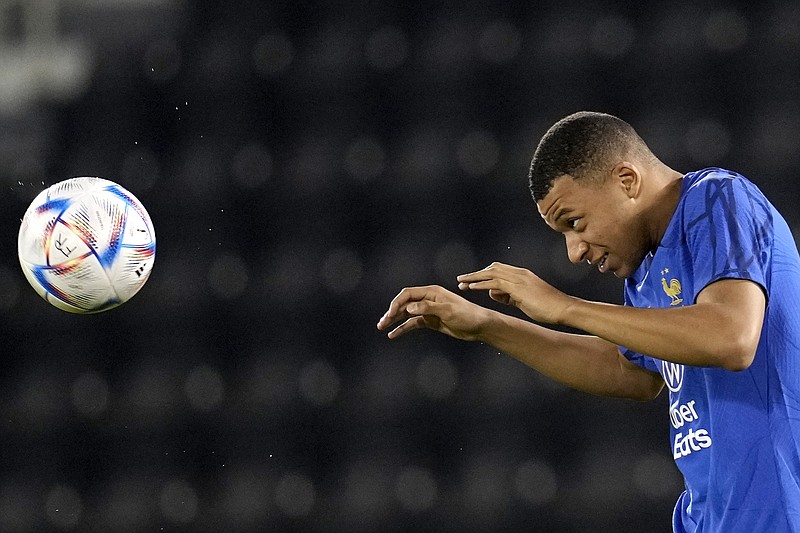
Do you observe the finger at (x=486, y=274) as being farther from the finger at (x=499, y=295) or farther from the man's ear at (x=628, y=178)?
the man's ear at (x=628, y=178)

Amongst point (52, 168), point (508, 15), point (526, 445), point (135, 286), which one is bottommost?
point (526, 445)

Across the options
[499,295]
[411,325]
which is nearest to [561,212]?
[499,295]

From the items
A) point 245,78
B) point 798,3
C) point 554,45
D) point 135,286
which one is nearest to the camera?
point 135,286

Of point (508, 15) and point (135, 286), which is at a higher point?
point (508, 15)

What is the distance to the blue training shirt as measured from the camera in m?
1.78

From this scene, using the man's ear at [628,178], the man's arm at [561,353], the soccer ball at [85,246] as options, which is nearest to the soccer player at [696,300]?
the man's ear at [628,178]

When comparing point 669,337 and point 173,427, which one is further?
point 173,427

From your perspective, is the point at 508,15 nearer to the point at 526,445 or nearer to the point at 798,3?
the point at 798,3

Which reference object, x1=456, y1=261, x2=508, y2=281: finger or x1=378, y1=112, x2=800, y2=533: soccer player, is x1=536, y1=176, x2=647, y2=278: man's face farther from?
x1=456, y1=261, x2=508, y2=281: finger

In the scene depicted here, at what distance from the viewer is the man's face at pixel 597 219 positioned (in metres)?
1.99

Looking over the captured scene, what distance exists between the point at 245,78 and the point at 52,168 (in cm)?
91

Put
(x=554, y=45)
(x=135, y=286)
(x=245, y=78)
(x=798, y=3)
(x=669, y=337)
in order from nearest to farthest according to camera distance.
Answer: (x=669, y=337), (x=135, y=286), (x=798, y=3), (x=554, y=45), (x=245, y=78)

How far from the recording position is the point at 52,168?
404cm

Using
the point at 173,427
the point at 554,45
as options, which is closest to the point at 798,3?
the point at 554,45
